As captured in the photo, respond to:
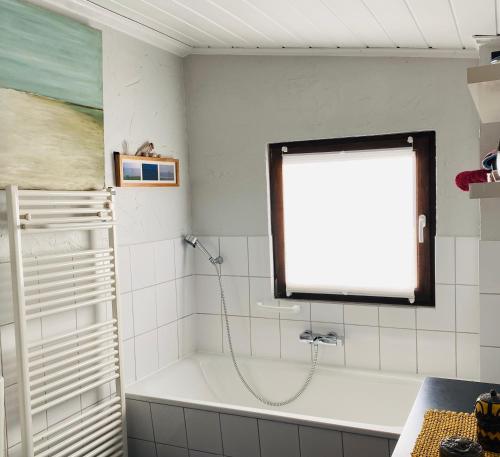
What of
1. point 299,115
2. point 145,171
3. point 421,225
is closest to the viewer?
point 421,225

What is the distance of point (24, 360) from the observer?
6.70 feet

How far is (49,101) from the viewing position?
7.66ft

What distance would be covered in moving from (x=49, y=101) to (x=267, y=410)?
1.65 meters

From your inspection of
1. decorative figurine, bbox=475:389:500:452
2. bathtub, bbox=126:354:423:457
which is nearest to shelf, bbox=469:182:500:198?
decorative figurine, bbox=475:389:500:452

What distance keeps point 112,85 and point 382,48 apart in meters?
1.36

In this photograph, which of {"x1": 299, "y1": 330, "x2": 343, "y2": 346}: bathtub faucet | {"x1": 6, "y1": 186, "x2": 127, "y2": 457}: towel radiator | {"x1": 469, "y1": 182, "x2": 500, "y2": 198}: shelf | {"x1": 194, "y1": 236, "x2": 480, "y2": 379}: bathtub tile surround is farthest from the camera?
{"x1": 299, "y1": 330, "x2": 343, "y2": 346}: bathtub faucet

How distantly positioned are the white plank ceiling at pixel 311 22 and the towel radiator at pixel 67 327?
880 mm

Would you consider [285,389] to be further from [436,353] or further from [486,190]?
[486,190]

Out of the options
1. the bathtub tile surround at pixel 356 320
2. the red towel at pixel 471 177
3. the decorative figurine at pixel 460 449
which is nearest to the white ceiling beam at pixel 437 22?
the red towel at pixel 471 177

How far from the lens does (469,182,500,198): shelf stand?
1.24 m

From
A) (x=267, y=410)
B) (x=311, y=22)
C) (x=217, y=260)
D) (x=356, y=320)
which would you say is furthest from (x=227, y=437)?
(x=311, y=22)

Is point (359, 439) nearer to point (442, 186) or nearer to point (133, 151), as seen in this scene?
point (442, 186)

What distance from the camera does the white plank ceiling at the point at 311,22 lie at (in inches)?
75.7

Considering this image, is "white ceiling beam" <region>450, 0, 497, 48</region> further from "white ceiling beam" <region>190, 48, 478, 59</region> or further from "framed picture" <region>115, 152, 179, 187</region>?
"framed picture" <region>115, 152, 179, 187</region>
